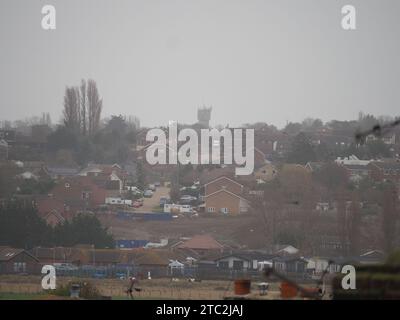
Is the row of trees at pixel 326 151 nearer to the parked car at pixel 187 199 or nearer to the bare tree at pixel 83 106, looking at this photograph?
the parked car at pixel 187 199

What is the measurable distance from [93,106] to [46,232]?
72.5ft

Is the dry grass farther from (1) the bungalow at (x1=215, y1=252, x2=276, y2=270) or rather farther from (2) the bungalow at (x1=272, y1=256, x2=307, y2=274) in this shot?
(2) the bungalow at (x1=272, y1=256, x2=307, y2=274)

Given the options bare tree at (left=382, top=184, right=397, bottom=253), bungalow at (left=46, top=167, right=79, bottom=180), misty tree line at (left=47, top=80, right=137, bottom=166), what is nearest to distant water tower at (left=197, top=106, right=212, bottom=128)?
misty tree line at (left=47, top=80, right=137, bottom=166)

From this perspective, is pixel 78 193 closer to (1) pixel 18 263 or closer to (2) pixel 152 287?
(1) pixel 18 263

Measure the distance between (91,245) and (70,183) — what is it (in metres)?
9.44

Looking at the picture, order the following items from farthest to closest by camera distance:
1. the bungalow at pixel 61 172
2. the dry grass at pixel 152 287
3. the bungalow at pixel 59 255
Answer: the bungalow at pixel 61 172 < the bungalow at pixel 59 255 < the dry grass at pixel 152 287

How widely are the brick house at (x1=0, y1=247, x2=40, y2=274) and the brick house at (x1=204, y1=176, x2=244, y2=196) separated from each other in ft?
32.3

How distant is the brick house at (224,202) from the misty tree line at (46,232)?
6.43 m

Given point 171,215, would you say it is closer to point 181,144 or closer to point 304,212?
point 304,212

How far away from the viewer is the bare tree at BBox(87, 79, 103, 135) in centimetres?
4344

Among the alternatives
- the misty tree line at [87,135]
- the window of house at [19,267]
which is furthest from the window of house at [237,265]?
the misty tree line at [87,135]

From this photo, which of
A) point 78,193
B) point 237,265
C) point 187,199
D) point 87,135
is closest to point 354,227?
point 237,265

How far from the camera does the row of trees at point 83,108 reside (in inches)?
1690
